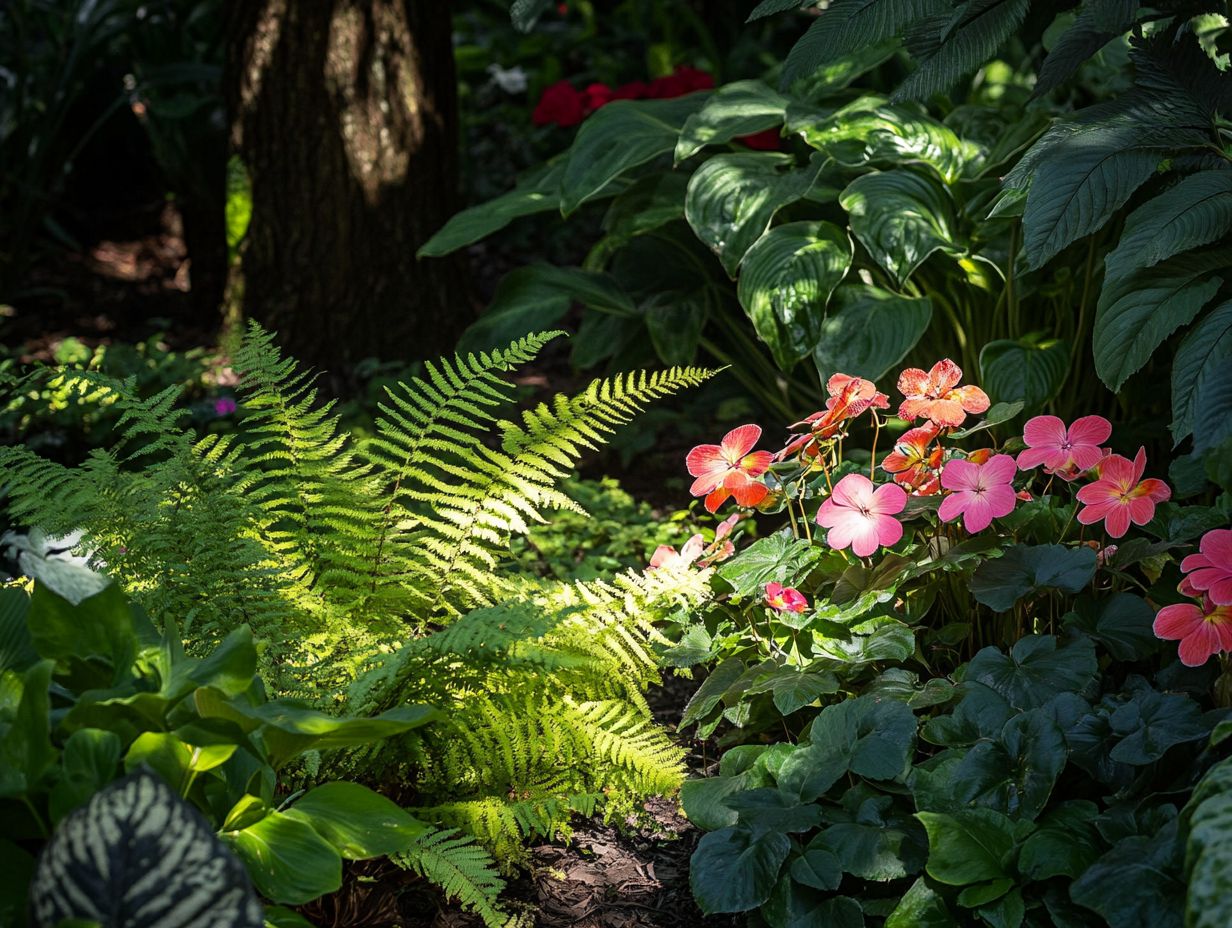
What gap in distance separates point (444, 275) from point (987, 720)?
9.37ft

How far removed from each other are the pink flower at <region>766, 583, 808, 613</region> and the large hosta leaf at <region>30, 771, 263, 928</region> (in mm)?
1086

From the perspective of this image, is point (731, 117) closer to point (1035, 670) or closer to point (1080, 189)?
point (1080, 189)

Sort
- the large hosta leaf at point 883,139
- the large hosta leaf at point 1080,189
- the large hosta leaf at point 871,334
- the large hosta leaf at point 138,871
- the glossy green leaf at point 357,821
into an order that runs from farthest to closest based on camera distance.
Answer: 1. the large hosta leaf at point 883,139
2. the large hosta leaf at point 871,334
3. the large hosta leaf at point 1080,189
4. the glossy green leaf at point 357,821
5. the large hosta leaf at point 138,871

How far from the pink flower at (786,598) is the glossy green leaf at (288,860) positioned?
3.00 ft

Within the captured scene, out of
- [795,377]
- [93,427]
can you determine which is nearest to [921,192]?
[795,377]

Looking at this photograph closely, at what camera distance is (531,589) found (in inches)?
82.6

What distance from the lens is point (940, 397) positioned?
2115 mm

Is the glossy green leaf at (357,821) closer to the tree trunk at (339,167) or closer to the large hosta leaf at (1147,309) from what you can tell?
the large hosta leaf at (1147,309)

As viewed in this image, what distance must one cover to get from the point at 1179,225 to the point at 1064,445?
43 centimetres

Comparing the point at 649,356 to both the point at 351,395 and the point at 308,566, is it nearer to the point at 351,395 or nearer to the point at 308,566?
the point at 351,395

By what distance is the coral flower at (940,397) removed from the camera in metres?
2.05

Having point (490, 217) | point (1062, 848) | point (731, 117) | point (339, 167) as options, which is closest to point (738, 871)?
point (1062, 848)

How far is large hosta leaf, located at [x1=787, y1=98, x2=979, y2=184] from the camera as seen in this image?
9.48 feet

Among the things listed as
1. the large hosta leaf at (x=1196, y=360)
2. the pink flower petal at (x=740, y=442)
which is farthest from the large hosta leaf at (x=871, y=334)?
the large hosta leaf at (x=1196, y=360)
